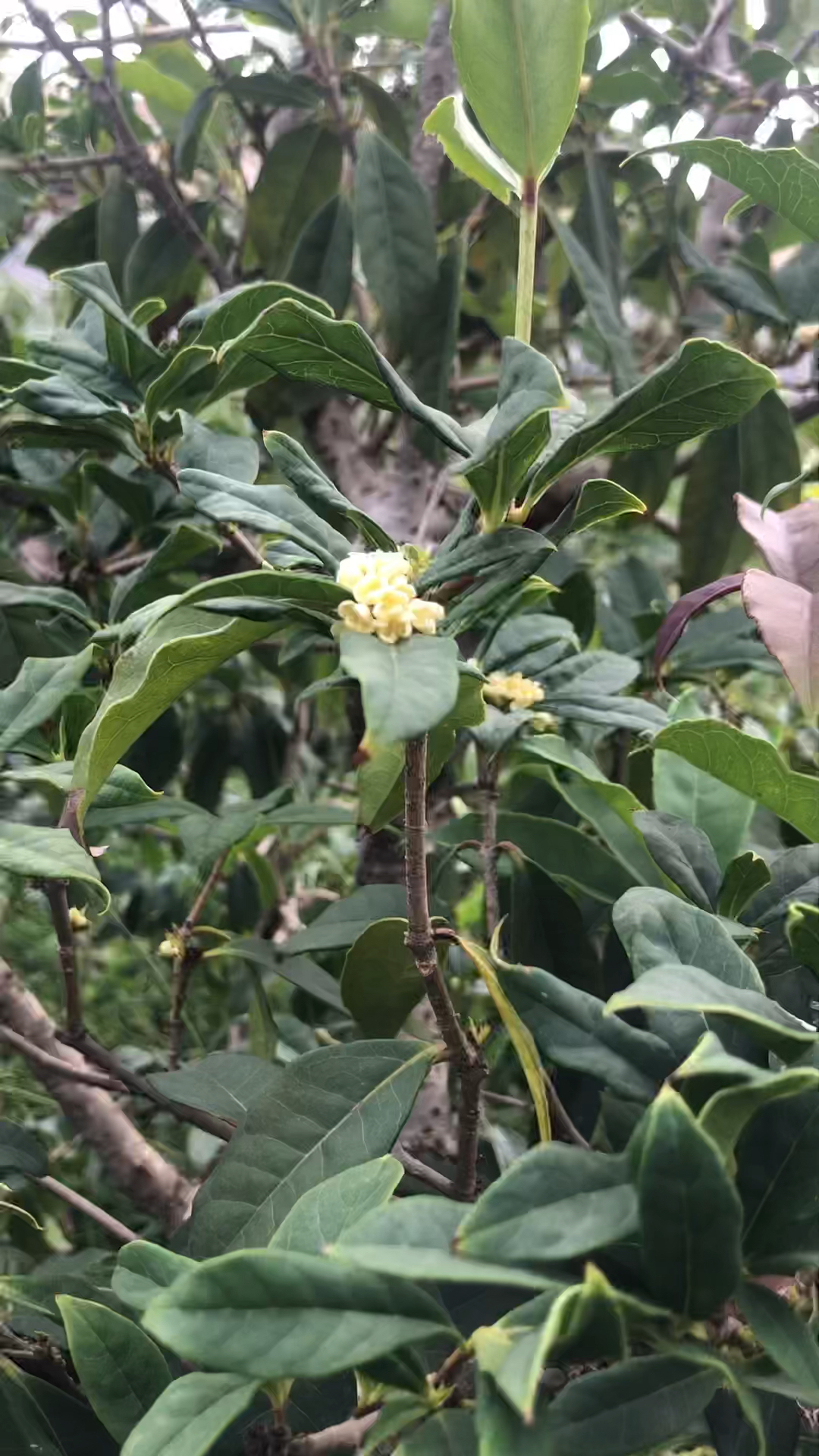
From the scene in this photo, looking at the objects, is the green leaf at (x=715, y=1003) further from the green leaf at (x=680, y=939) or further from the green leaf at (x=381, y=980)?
the green leaf at (x=381, y=980)

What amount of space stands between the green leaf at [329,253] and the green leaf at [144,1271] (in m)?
0.72

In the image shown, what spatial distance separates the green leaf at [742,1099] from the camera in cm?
28

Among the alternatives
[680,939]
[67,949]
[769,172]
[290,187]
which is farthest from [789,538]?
[290,187]

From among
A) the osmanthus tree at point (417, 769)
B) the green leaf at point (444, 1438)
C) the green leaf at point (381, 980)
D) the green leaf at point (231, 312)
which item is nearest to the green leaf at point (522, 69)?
the osmanthus tree at point (417, 769)

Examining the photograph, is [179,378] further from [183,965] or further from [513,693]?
[183,965]

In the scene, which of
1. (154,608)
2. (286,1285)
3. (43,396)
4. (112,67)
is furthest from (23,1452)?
(112,67)

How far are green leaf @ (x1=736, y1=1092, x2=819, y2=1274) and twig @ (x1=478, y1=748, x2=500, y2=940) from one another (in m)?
0.19

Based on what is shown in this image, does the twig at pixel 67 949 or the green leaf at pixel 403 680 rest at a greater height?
the green leaf at pixel 403 680

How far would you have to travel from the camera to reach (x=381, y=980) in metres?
0.54

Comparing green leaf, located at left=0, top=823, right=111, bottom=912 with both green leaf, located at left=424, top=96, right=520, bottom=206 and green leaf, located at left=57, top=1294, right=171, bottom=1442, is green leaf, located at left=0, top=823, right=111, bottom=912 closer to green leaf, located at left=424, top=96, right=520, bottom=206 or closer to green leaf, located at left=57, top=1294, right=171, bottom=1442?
green leaf, located at left=57, top=1294, right=171, bottom=1442

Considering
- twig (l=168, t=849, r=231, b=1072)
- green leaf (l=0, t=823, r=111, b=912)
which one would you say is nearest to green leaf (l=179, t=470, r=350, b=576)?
green leaf (l=0, t=823, r=111, b=912)

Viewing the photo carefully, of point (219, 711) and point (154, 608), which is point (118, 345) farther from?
point (219, 711)

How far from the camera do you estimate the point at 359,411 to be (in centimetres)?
116

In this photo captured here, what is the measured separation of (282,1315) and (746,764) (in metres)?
0.26
